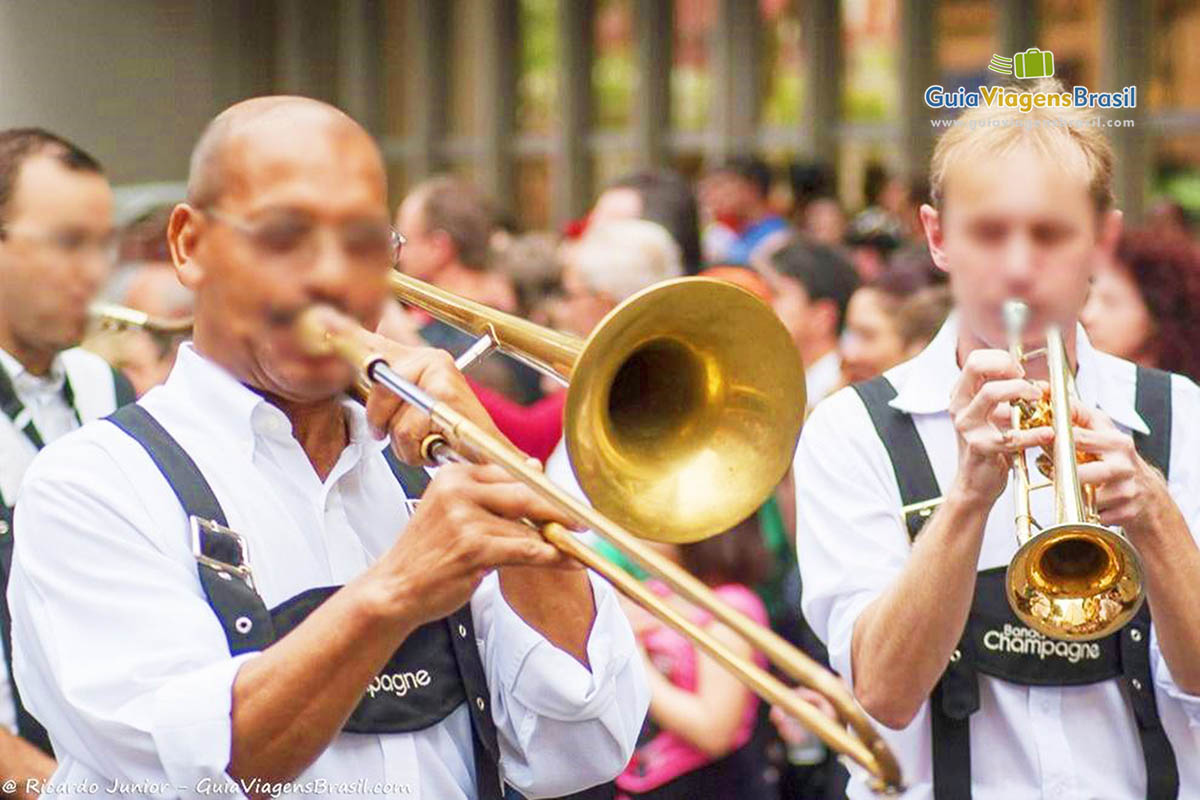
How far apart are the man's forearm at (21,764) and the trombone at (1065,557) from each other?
1884 millimetres

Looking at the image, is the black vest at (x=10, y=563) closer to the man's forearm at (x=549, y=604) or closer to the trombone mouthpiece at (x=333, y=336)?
the man's forearm at (x=549, y=604)

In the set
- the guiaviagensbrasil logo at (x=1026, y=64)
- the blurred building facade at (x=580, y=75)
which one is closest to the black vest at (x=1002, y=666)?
the guiaviagensbrasil logo at (x=1026, y=64)

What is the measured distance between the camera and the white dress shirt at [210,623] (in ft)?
7.38

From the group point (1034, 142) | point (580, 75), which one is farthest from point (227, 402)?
point (580, 75)

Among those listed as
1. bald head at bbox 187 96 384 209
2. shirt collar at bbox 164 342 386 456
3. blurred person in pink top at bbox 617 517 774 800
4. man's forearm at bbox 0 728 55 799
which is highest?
bald head at bbox 187 96 384 209

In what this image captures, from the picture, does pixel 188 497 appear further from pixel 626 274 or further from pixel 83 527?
pixel 626 274

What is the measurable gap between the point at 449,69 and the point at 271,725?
12.7m

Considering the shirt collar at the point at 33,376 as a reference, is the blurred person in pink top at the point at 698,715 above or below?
below

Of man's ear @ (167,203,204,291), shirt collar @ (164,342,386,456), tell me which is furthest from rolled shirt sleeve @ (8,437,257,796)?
man's ear @ (167,203,204,291)

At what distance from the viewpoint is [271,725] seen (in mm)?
2188

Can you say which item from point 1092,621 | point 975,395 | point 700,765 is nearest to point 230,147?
point 975,395

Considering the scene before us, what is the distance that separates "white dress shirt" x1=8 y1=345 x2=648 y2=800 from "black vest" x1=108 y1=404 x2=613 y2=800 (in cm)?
2

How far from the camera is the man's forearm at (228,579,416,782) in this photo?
2.16 metres

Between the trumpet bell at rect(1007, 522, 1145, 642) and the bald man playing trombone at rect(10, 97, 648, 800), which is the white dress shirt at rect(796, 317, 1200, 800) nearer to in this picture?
the trumpet bell at rect(1007, 522, 1145, 642)
